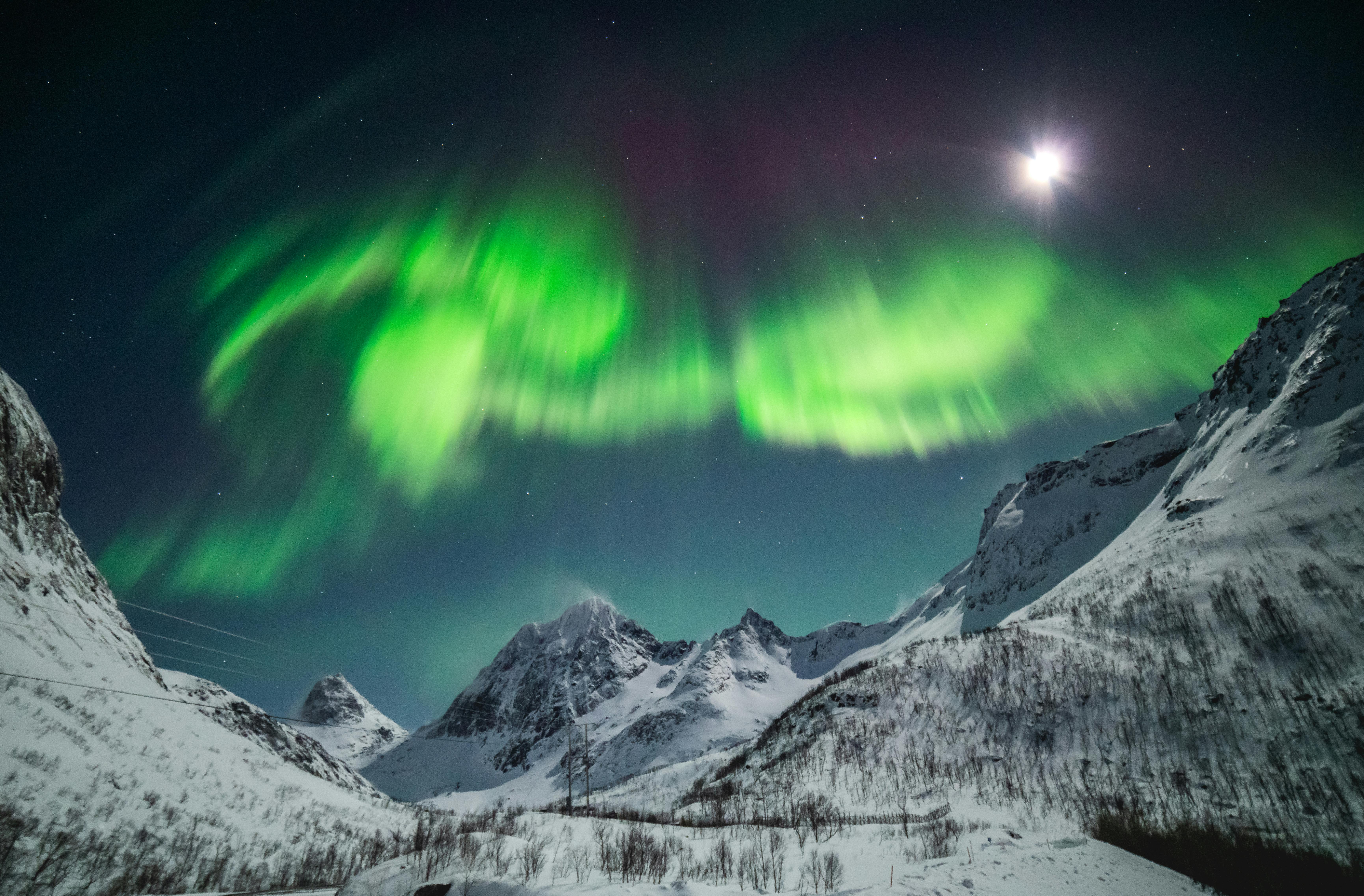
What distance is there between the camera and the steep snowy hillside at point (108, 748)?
18953 mm

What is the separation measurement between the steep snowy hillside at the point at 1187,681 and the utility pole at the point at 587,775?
11.5 m

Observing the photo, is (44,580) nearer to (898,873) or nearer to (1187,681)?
(898,873)

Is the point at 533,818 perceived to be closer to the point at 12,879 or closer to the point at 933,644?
the point at 12,879

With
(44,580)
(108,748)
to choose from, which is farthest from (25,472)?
(108,748)

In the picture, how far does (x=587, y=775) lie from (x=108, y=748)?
33006 mm

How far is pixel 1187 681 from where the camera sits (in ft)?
88.5

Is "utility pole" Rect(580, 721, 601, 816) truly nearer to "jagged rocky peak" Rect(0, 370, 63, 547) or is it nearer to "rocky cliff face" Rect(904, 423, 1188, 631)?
"jagged rocky peak" Rect(0, 370, 63, 547)

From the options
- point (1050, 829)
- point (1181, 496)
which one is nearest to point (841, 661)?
point (1181, 496)

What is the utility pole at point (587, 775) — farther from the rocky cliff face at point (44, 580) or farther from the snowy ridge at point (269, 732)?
the rocky cliff face at point (44, 580)

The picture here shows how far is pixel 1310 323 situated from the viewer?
217 ft

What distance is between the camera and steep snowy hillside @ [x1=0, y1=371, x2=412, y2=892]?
18953 millimetres

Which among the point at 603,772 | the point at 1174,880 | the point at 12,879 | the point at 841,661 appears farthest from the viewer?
the point at 841,661

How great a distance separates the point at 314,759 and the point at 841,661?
176 metres

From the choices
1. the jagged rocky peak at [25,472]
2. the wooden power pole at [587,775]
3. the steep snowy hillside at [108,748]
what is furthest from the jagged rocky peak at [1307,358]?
the jagged rocky peak at [25,472]
